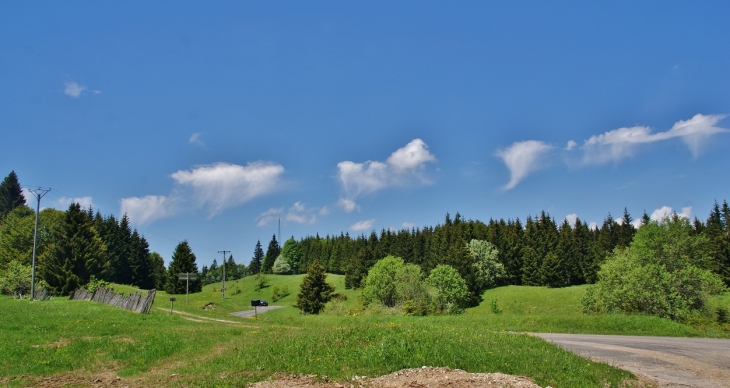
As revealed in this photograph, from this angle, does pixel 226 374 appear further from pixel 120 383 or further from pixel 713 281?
pixel 713 281

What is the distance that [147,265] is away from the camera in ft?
329

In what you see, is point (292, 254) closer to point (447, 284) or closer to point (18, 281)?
point (447, 284)

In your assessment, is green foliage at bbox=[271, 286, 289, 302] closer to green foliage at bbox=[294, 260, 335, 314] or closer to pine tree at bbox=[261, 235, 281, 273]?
green foliage at bbox=[294, 260, 335, 314]

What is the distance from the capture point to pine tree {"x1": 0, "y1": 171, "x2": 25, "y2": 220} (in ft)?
406

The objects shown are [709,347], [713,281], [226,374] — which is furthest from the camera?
[713,281]

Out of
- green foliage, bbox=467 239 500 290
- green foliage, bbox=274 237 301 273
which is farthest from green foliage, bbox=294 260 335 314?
green foliage, bbox=274 237 301 273

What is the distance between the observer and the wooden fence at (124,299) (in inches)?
1217

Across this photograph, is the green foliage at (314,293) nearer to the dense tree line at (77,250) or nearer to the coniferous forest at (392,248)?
the coniferous forest at (392,248)

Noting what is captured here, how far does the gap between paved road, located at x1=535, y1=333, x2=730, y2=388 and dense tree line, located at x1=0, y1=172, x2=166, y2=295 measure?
225 feet

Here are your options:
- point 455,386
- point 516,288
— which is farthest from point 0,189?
point 455,386

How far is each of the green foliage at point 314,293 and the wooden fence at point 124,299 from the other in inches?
1397

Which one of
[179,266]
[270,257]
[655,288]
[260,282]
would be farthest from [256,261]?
[655,288]

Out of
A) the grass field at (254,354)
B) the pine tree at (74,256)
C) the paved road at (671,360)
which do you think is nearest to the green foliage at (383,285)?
the grass field at (254,354)

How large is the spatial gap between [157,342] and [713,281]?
43569 mm
